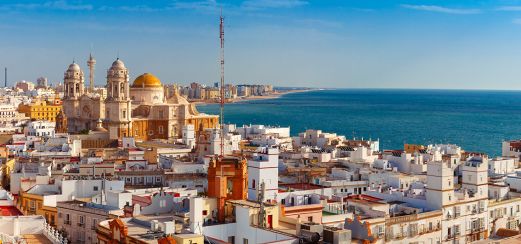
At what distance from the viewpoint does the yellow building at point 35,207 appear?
92.9 ft

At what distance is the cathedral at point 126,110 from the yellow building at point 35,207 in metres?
35.0

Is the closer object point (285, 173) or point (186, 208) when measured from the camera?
point (186, 208)

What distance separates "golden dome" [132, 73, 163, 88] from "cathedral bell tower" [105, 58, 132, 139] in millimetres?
9876

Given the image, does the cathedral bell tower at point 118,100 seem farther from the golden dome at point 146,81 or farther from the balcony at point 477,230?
the balcony at point 477,230

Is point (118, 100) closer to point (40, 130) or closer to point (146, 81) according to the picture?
point (40, 130)

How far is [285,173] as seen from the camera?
132 feet

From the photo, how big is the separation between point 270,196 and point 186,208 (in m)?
6.21

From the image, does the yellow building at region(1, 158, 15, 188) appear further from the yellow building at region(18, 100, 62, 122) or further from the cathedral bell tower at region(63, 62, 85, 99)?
the yellow building at region(18, 100, 62, 122)

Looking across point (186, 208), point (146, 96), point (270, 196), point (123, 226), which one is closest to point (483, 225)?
point (270, 196)

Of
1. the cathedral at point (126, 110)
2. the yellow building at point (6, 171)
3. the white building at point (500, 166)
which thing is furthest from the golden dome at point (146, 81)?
the white building at point (500, 166)

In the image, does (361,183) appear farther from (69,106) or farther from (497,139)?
(497,139)

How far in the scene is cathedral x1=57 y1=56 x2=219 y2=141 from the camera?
67.4m

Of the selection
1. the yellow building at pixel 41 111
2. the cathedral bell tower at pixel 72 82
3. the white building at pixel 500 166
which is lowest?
the white building at pixel 500 166

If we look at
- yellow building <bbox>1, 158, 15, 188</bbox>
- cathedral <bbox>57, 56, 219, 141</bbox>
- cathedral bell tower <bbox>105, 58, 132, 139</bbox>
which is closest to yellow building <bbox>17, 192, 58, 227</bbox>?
yellow building <bbox>1, 158, 15, 188</bbox>
